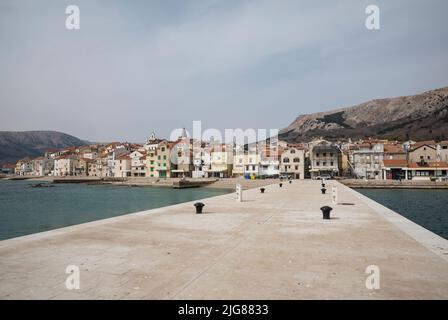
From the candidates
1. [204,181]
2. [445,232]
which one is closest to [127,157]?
[204,181]

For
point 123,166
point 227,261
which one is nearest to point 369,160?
point 123,166

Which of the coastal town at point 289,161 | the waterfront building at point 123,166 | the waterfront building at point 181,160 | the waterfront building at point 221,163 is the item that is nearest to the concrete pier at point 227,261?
the coastal town at point 289,161

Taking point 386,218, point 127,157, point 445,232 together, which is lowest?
point 445,232

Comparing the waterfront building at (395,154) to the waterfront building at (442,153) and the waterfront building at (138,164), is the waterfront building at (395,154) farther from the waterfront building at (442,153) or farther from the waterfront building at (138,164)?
the waterfront building at (138,164)

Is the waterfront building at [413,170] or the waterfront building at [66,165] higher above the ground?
the waterfront building at [66,165]

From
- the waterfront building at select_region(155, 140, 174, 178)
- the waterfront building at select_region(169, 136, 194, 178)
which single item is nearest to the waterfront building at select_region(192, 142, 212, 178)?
the waterfront building at select_region(169, 136, 194, 178)

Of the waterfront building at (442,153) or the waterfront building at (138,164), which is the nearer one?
the waterfront building at (442,153)

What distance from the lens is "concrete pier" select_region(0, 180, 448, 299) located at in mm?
6215

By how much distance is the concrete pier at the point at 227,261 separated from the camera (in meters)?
6.21
